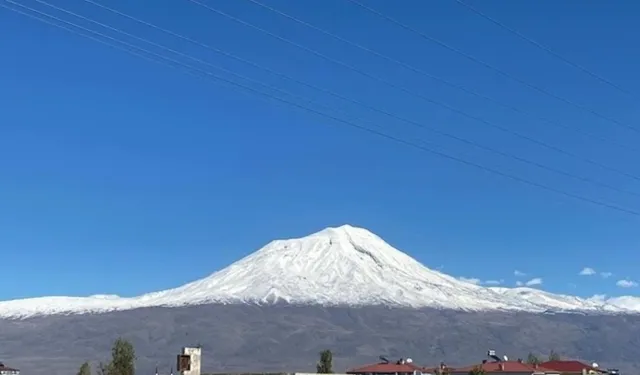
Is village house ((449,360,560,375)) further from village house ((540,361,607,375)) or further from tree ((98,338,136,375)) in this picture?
tree ((98,338,136,375))

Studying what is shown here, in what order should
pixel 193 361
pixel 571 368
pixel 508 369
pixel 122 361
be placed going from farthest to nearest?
pixel 571 368 → pixel 508 369 → pixel 122 361 → pixel 193 361

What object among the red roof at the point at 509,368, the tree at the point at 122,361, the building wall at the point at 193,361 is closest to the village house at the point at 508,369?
the red roof at the point at 509,368

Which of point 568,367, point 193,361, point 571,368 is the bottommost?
point 193,361

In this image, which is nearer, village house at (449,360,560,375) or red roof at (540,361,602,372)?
village house at (449,360,560,375)

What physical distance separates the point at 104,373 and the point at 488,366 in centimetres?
4929

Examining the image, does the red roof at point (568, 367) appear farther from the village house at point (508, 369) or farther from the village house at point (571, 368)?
the village house at point (508, 369)

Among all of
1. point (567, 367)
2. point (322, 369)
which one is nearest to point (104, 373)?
point (322, 369)

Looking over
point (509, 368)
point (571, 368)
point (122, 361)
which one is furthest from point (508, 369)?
point (122, 361)

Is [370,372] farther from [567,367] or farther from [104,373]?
[104,373]

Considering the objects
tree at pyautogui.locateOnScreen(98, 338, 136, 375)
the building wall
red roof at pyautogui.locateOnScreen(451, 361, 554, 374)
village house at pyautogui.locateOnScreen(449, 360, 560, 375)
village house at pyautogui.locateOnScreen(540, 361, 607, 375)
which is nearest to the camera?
the building wall

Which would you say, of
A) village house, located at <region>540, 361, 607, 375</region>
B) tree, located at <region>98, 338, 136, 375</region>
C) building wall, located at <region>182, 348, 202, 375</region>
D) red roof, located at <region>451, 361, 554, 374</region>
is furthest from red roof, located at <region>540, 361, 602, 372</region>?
building wall, located at <region>182, 348, 202, 375</region>

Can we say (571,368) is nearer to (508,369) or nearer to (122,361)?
→ (508,369)

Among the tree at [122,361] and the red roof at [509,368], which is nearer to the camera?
the tree at [122,361]

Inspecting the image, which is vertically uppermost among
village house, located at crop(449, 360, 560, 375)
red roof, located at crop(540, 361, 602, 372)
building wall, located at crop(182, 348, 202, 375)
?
red roof, located at crop(540, 361, 602, 372)
